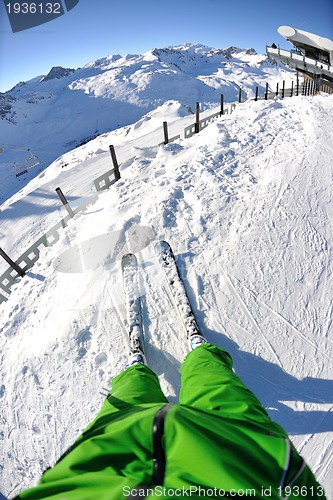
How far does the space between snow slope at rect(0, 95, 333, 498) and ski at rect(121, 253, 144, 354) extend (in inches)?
7.5

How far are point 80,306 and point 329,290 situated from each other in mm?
4356

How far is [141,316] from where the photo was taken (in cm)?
427

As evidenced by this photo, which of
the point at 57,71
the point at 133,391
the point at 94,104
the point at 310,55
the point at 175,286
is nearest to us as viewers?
the point at 133,391

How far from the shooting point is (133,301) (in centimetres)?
438

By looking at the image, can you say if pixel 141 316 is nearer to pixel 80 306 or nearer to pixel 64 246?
pixel 80 306

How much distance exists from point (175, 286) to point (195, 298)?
0.40 m

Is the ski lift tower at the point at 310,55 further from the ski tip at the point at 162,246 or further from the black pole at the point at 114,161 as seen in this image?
the ski tip at the point at 162,246

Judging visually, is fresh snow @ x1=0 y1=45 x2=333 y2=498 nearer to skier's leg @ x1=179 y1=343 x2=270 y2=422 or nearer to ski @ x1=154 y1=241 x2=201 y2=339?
ski @ x1=154 y1=241 x2=201 y2=339

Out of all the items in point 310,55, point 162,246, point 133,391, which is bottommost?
point 162,246

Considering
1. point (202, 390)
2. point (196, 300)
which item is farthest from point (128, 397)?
point (196, 300)

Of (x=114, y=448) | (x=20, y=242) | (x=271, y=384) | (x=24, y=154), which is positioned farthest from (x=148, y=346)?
(x=24, y=154)

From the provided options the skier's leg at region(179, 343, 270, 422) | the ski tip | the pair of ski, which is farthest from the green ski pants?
the ski tip

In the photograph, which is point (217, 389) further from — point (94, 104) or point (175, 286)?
point (94, 104)

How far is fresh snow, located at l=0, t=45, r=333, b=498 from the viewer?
11.6 ft
